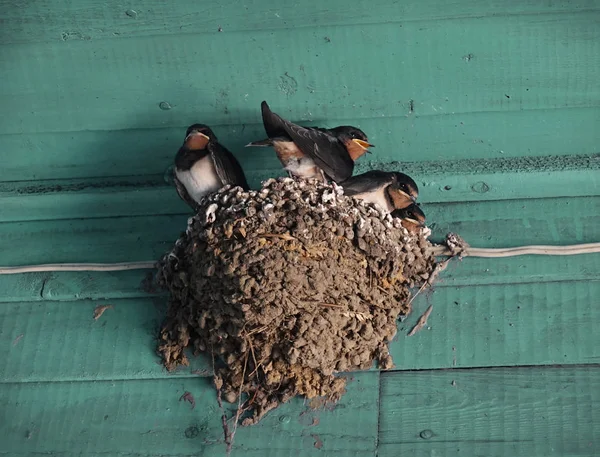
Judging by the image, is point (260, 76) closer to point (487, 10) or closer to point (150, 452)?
point (487, 10)

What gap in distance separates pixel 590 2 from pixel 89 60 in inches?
58.3

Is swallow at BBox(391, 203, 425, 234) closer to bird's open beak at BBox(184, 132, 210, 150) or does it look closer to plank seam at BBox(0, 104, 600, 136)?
plank seam at BBox(0, 104, 600, 136)

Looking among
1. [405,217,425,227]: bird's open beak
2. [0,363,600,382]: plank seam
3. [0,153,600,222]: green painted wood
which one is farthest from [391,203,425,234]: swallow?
[0,363,600,382]: plank seam

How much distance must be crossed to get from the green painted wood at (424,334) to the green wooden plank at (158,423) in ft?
0.14

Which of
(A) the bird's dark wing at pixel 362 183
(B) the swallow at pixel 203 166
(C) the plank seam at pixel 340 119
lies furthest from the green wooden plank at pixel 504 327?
(B) the swallow at pixel 203 166

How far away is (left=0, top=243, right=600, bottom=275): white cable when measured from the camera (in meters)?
2.54

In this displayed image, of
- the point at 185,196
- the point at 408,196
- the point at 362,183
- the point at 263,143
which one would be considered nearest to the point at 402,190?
the point at 408,196

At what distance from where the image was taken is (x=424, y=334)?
249 centimetres

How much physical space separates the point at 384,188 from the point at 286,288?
509 mm

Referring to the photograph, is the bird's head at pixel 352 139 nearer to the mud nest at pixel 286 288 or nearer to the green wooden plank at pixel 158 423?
the mud nest at pixel 286 288

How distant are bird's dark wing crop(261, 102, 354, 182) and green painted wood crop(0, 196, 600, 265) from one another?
0.31 meters

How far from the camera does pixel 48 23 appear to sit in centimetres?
277

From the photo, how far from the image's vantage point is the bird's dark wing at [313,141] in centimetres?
262

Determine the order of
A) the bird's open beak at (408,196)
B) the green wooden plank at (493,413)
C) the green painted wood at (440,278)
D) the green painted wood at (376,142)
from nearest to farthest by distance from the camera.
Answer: the green wooden plank at (493,413)
the green painted wood at (440,278)
the bird's open beak at (408,196)
the green painted wood at (376,142)
